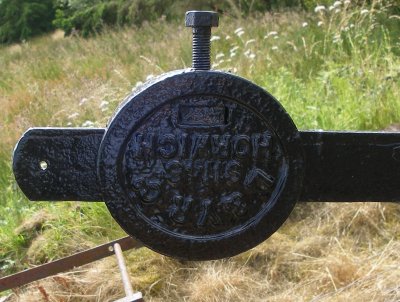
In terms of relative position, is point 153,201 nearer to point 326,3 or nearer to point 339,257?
point 339,257

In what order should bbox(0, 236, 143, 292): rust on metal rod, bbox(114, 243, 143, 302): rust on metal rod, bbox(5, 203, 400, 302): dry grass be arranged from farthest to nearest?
bbox(5, 203, 400, 302): dry grass, bbox(0, 236, 143, 292): rust on metal rod, bbox(114, 243, 143, 302): rust on metal rod

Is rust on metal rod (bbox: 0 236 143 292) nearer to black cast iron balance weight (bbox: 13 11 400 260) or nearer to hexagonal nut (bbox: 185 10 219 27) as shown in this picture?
black cast iron balance weight (bbox: 13 11 400 260)

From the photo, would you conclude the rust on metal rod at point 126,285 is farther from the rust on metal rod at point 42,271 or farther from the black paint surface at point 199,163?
the black paint surface at point 199,163

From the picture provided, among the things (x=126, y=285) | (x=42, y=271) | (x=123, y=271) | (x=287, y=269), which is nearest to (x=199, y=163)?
(x=126, y=285)

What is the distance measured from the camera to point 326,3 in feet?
25.3

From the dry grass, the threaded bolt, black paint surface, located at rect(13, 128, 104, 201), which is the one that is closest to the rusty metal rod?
the dry grass

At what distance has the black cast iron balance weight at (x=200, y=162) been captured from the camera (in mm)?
953

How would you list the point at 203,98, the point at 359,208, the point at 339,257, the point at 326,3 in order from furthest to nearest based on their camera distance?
the point at 326,3 → the point at 359,208 → the point at 339,257 → the point at 203,98

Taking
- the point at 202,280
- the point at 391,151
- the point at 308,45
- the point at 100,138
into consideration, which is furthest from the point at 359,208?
the point at 308,45

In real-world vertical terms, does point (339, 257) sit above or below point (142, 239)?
below

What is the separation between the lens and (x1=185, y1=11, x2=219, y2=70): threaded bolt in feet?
3.25

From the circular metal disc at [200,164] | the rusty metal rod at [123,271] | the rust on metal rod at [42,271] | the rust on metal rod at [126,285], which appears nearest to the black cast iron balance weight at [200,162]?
the circular metal disc at [200,164]

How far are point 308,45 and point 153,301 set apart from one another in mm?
3444

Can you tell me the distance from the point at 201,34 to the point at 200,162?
25 centimetres
